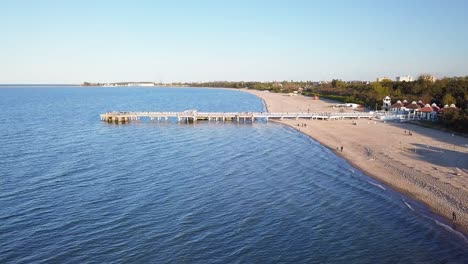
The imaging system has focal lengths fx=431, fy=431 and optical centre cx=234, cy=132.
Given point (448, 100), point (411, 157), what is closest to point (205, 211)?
point (411, 157)

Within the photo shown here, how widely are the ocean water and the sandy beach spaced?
1433 mm

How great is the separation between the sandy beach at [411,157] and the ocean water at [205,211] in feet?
4.70

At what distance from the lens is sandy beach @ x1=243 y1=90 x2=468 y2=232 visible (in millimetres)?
27172

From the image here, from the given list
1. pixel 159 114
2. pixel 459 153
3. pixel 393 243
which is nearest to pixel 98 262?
pixel 393 243

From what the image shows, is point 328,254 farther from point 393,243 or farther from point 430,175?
point 430,175

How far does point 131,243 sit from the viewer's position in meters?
20.2

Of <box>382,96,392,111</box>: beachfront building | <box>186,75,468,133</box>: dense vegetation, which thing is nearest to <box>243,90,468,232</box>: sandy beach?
<box>186,75,468,133</box>: dense vegetation

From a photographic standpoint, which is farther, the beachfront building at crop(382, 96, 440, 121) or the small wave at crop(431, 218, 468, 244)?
the beachfront building at crop(382, 96, 440, 121)

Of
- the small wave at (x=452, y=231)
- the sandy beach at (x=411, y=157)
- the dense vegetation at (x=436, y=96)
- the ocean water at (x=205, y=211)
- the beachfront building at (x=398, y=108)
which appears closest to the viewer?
the ocean water at (x=205, y=211)

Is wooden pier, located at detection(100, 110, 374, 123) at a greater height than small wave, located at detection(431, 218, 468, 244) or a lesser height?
greater

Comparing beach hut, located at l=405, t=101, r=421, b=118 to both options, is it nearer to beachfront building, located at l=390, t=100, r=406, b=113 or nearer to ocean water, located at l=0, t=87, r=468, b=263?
beachfront building, located at l=390, t=100, r=406, b=113

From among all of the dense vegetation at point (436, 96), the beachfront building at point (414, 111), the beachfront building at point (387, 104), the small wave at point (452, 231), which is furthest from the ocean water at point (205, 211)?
the beachfront building at point (387, 104)

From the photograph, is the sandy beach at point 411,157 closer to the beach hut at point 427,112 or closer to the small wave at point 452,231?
the small wave at point 452,231

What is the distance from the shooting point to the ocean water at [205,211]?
19547mm
